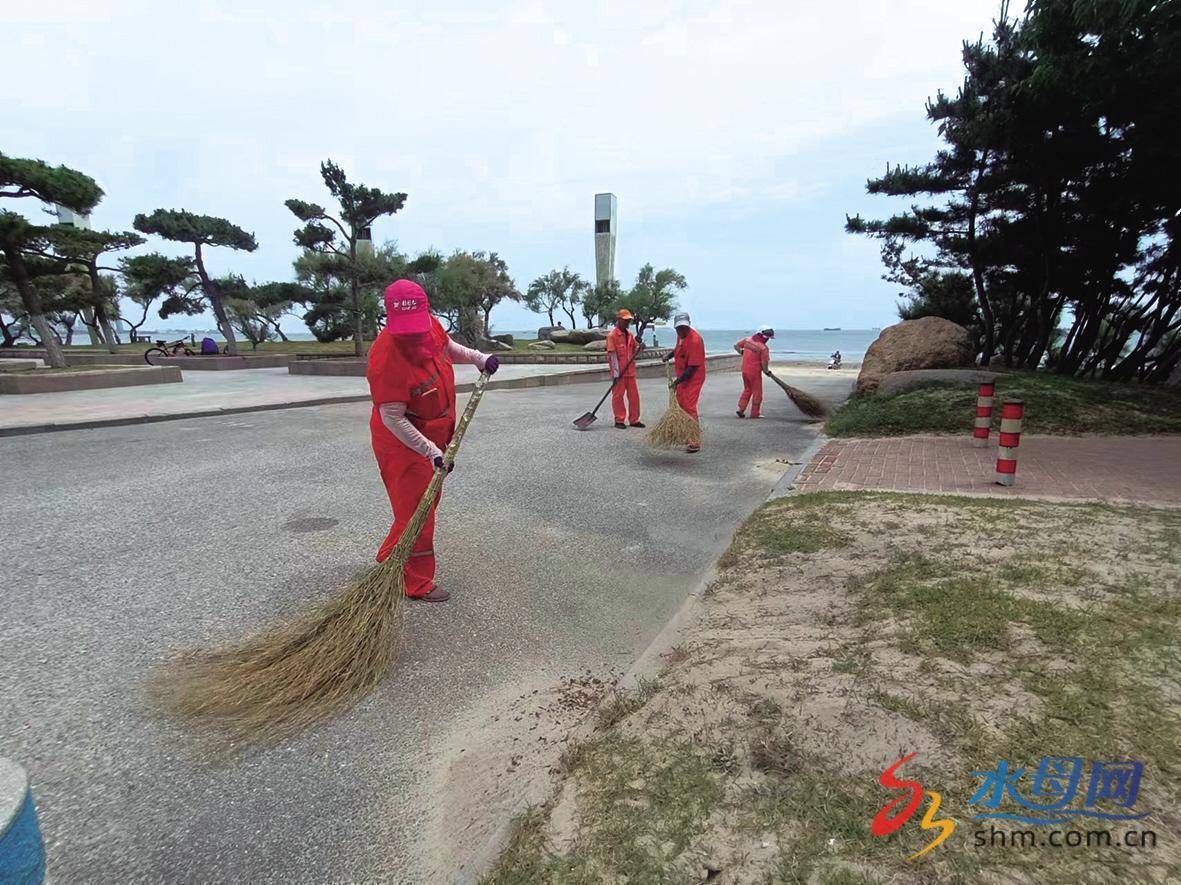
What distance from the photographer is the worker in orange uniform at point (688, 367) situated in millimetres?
Result: 7955

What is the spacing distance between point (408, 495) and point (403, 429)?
0.44m

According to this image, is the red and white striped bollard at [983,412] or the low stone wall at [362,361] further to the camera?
the low stone wall at [362,361]

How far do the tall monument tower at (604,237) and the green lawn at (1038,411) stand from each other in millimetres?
36549

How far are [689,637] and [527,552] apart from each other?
5.64 ft

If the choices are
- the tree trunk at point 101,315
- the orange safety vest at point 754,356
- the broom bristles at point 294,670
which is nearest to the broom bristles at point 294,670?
the broom bristles at point 294,670

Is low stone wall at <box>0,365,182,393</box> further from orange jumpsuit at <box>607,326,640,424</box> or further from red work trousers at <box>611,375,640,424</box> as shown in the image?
red work trousers at <box>611,375,640,424</box>

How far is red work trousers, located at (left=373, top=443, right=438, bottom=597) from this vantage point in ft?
11.3

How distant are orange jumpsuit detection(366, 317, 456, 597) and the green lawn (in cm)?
689

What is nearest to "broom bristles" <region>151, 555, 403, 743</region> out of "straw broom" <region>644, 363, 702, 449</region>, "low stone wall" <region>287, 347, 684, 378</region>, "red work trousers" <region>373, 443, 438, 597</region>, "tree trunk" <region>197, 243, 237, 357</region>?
"red work trousers" <region>373, 443, 438, 597</region>

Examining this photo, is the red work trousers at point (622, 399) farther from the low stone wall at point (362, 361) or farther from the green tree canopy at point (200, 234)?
the green tree canopy at point (200, 234)

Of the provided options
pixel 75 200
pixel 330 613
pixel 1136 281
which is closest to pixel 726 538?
pixel 330 613

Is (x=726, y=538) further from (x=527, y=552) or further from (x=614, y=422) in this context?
(x=614, y=422)

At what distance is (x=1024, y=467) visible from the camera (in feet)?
20.4

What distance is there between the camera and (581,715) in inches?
101
